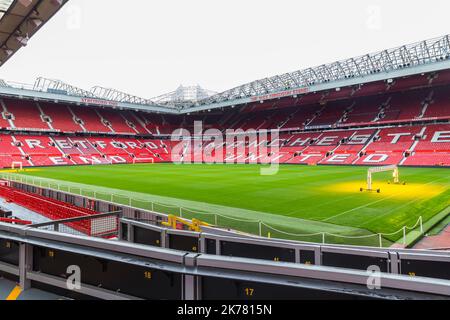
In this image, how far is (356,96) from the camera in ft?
183

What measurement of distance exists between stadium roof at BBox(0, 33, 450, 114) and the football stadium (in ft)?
0.81

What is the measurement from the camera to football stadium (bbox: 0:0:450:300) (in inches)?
108

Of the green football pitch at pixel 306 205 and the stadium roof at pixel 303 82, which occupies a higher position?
the stadium roof at pixel 303 82

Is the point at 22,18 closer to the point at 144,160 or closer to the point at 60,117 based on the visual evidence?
the point at 144,160

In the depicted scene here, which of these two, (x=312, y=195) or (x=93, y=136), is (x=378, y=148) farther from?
(x=93, y=136)

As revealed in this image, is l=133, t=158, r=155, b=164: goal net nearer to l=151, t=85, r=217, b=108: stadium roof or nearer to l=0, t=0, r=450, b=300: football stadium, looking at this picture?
l=0, t=0, r=450, b=300: football stadium

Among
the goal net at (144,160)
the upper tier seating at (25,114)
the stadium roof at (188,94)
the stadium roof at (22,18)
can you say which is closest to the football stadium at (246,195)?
the stadium roof at (22,18)

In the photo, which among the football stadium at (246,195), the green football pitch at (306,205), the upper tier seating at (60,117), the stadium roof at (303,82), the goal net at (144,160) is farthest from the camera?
the goal net at (144,160)

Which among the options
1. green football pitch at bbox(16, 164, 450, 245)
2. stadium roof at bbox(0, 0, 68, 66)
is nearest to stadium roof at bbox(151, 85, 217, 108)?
green football pitch at bbox(16, 164, 450, 245)

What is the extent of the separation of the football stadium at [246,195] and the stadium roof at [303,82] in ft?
0.81

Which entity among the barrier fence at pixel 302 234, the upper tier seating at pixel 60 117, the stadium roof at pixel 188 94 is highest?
the stadium roof at pixel 188 94

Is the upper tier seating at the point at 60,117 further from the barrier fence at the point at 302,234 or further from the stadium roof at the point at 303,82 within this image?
the barrier fence at the point at 302,234

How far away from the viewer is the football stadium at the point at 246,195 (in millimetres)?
2748

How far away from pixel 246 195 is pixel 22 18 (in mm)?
14446
